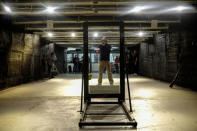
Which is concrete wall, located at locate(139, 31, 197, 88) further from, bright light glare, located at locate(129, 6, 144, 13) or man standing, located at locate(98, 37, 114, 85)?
man standing, located at locate(98, 37, 114, 85)

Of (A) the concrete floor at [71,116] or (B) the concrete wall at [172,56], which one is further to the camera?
(B) the concrete wall at [172,56]

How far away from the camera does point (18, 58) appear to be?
314 inches

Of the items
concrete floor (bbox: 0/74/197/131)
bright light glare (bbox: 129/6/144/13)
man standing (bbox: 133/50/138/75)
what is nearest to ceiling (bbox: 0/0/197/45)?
bright light glare (bbox: 129/6/144/13)

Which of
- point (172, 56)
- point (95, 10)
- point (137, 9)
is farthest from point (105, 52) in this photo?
point (172, 56)

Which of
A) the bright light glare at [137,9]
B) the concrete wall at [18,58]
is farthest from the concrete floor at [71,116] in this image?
the bright light glare at [137,9]

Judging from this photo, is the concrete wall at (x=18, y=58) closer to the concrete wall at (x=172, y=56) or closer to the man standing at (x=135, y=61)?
the concrete wall at (x=172, y=56)

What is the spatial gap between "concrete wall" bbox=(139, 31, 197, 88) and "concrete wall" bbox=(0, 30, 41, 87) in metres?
6.92

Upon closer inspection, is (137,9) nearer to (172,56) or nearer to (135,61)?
(172,56)

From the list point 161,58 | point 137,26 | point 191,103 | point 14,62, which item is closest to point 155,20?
point 137,26

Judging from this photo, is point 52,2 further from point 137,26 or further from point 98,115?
point 137,26

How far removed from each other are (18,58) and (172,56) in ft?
23.5

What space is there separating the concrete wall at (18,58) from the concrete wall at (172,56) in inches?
273

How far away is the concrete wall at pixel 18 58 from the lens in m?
6.67

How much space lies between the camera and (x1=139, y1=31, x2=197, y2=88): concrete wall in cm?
694
